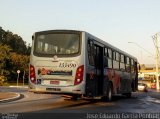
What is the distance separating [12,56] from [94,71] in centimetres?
6651

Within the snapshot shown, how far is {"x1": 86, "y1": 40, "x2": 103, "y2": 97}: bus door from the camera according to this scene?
1756cm

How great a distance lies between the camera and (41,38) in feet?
58.9

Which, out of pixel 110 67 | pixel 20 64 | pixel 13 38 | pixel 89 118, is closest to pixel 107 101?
pixel 110 67

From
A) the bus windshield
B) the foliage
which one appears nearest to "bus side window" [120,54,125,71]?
the bus windshield

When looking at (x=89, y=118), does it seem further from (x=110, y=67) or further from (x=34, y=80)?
(x=110, y=67)

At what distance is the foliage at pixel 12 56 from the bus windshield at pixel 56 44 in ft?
141

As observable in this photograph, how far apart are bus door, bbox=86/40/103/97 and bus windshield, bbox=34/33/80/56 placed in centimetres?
81

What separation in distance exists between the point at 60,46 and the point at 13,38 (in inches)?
3769

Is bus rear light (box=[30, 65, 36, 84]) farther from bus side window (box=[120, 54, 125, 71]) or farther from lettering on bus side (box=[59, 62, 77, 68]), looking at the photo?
bus side window (box=[120, 54, 125, 71])

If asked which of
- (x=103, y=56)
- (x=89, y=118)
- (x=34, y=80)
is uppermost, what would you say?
(x=103, y=56)

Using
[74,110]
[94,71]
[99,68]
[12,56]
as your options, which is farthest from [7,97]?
[12,56]

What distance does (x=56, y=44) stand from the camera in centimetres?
1744

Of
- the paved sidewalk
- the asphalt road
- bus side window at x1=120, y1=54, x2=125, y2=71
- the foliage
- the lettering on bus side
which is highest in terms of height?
the foliage

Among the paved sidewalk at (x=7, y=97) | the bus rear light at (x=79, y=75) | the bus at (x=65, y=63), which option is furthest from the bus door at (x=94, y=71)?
the paved sidewalk at (x=7, y=97)
